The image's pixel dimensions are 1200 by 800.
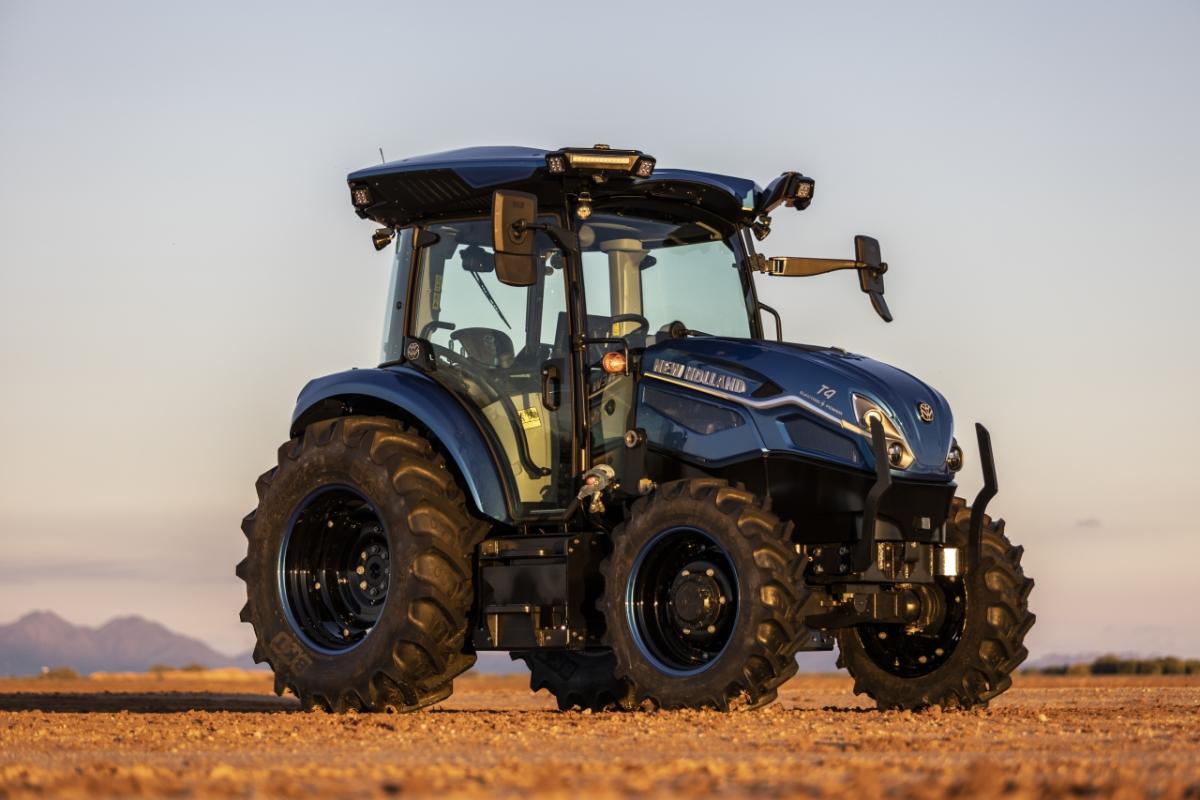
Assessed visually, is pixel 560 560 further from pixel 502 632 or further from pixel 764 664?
pixel 764 664

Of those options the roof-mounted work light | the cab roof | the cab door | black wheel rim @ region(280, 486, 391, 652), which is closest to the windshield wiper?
the cab door

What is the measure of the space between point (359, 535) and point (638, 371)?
7.42 ft

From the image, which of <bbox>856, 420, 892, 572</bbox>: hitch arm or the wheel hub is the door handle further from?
<bbox>856, 420, 892, 572</bbox>: hitch arm

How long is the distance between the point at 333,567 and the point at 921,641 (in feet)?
12.3

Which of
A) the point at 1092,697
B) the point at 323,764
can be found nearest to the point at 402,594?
the point at 323,764

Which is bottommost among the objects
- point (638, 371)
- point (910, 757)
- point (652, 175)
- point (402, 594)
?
point (910, 757)

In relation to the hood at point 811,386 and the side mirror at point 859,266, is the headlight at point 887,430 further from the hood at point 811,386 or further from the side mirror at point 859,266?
the side mirror at point 859,266

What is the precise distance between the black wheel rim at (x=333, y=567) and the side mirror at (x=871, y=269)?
11.1ft

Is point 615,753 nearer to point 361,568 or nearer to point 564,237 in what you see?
point 564,237

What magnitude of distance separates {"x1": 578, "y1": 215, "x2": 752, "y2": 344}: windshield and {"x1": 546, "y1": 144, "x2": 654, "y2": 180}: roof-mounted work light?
0.47 m

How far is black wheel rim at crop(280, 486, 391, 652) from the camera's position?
12.2 m

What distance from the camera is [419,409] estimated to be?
11773 millimetres

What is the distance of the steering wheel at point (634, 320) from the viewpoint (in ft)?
38.6

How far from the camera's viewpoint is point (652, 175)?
38.9 feet
